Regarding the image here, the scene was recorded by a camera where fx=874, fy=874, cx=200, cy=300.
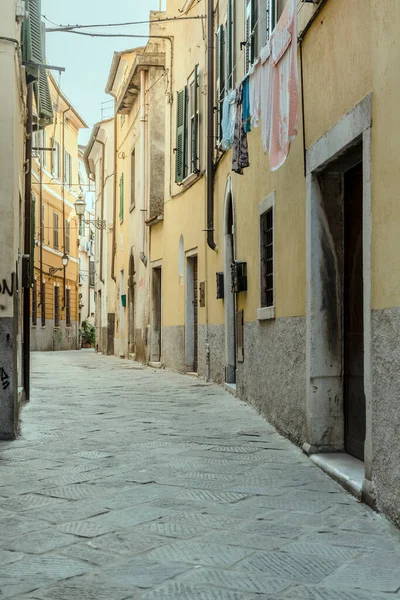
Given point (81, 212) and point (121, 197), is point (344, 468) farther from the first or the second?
point (81, 212)

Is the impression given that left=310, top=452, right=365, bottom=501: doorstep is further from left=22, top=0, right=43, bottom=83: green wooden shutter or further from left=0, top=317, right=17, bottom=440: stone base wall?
left=22, top=0, right=43, bottom=83: green wooden shutter

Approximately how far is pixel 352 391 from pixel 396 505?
1800 millimetres

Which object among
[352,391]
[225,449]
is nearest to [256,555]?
[352,391]

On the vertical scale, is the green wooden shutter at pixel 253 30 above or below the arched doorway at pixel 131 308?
above

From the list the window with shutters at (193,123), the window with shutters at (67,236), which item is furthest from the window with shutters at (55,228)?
the window with shutters at (193,123)

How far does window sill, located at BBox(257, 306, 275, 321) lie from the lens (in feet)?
26.1

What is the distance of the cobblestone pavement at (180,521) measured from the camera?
3234 mm

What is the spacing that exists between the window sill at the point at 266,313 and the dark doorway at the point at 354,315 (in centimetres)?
190

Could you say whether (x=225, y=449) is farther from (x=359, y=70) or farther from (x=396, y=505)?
(x=359, y=70)

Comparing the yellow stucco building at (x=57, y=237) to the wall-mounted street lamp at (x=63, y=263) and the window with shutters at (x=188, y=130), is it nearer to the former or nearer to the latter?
the wall-mounted street lamp at (x=63, y=263)

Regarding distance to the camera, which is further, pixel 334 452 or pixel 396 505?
pixel 334 452

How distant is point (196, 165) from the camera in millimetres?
14281

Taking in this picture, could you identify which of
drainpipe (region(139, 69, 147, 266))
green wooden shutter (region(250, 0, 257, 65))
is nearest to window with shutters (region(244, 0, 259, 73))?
green wooden shutter (region(250, 0, 257, 65))

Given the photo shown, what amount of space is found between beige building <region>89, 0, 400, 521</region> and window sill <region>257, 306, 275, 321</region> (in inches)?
0.9
